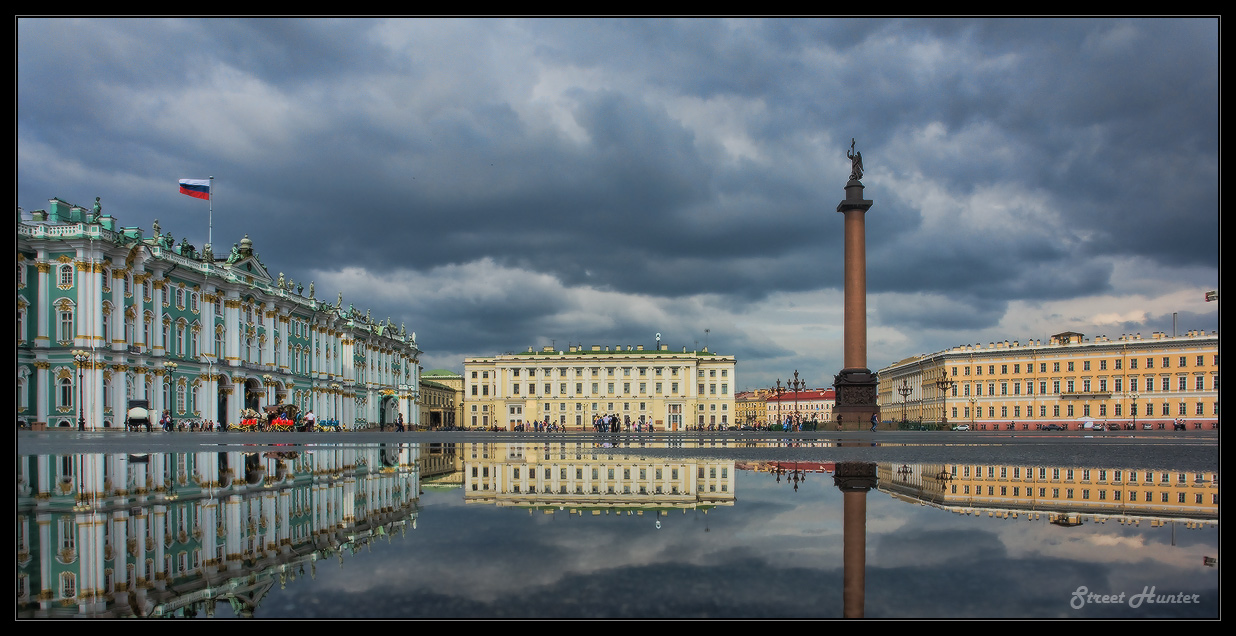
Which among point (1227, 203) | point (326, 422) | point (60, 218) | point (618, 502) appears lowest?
point (326, 422)

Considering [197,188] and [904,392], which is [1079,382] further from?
[197,188]

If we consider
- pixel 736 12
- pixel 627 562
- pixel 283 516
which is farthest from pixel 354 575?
pixel 736 12

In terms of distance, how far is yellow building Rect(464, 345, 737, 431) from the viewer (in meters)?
119

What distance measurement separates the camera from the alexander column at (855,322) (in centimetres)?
4447

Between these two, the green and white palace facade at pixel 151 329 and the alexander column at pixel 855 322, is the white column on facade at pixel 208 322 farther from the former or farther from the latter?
the alexander column at pixel 855 322

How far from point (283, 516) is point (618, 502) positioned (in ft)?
9.53

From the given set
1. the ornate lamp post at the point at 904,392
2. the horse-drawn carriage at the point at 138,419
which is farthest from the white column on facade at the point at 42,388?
the ornate lamp post at the point at 904,392

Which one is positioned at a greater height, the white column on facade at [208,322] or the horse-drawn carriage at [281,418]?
the white column on facade at [208,322]

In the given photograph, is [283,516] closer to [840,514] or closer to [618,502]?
[618,502]

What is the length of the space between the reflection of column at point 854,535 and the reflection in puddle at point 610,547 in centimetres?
2

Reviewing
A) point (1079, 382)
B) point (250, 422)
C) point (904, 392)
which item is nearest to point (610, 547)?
point (250, 422)

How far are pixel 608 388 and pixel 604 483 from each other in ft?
367

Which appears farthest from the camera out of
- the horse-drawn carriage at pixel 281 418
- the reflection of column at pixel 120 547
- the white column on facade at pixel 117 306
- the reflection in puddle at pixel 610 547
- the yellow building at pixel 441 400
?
the yellow building at pixel 441 400

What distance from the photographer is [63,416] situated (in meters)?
41.4
